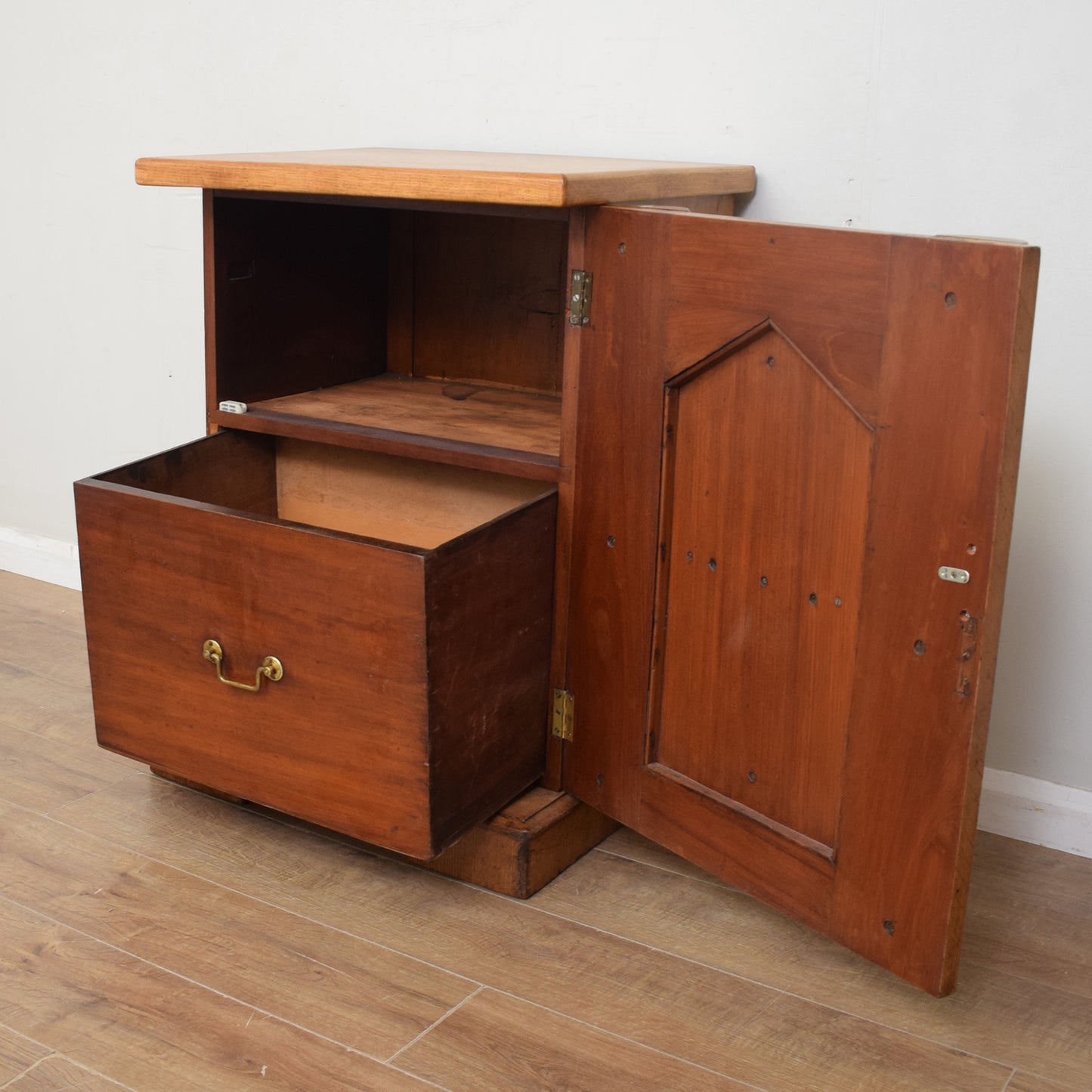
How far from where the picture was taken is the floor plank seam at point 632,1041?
3.88 ft

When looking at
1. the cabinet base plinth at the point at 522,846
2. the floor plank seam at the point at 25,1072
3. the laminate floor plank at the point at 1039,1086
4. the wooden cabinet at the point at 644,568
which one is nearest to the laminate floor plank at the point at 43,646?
the wooden cabinet at the point at 644,568

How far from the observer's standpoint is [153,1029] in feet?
4.02

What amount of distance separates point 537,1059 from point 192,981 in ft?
1.19

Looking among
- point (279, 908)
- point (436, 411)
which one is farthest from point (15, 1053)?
point (436, 411)

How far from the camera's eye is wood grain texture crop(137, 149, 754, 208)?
1.33 metres

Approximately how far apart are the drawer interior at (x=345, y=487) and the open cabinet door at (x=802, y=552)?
0.30 m

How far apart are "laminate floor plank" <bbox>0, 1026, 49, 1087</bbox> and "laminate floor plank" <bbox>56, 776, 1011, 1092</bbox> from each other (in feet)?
1.01

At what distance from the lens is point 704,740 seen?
4.50 feet

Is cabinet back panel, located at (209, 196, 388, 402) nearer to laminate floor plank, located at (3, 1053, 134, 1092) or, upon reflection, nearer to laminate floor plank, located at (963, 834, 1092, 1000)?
laminate floor plank, located at (3, 1053, 134, 1092)

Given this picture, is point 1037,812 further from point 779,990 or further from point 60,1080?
point 60,1080

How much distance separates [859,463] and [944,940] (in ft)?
1.43

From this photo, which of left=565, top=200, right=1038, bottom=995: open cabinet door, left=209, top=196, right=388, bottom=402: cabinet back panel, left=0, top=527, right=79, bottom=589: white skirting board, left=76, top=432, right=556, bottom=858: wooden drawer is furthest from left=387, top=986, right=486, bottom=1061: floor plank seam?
left=0, top=527, right=79, bottom=589: white skirting board

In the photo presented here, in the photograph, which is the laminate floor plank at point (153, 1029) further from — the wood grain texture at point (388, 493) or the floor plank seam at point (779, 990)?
the wood grain texture at point (388, 493)

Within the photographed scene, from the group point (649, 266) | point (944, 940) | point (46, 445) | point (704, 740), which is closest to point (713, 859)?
point (704, 740)
